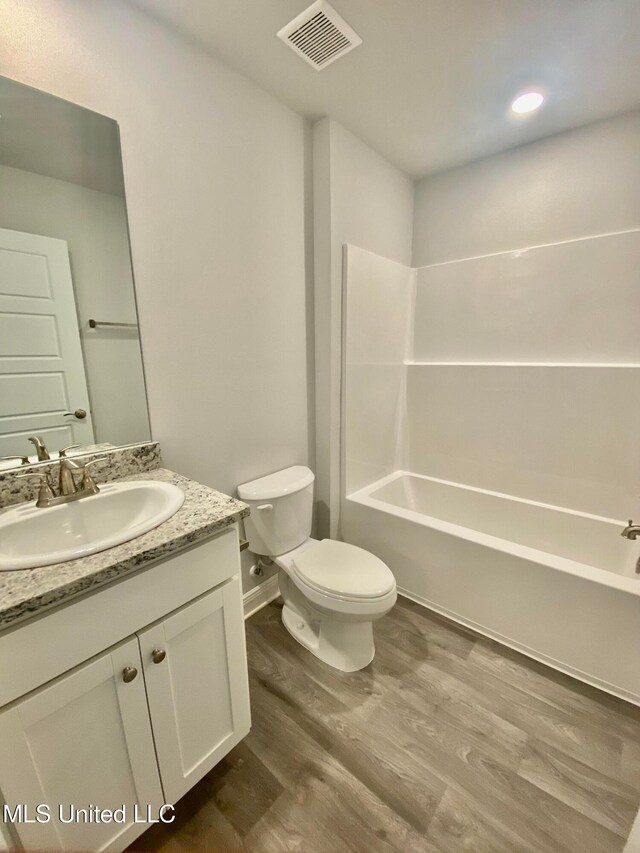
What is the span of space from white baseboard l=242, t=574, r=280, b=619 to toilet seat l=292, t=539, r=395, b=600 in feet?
1.28

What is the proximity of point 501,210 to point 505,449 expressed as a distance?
4.63ft

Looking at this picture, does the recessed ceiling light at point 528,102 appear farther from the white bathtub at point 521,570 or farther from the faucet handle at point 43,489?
the faucet handle at point 43,489

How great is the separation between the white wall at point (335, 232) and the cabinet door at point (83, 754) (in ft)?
4.38

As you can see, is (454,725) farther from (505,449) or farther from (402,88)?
(402,88)

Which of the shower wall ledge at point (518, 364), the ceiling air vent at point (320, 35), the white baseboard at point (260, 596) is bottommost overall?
the white baseboard at point (260, 596)

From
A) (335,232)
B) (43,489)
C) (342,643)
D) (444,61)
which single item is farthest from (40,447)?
(444,61)

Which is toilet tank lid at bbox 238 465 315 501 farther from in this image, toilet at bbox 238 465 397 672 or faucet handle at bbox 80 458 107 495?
faucet handle at bbox 80 458 107 495

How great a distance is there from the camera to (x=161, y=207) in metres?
1.27

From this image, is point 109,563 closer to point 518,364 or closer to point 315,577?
point 315,577

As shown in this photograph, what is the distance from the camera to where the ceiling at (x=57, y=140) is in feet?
3.26

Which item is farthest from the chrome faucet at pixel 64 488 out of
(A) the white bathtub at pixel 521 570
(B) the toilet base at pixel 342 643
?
(A) the white bathtub at pixel 521 570

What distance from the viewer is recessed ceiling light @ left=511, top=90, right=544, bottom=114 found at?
154 cm

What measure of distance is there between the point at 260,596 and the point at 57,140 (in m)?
2.03

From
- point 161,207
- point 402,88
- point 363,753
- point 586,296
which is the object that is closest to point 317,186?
point 402,88
